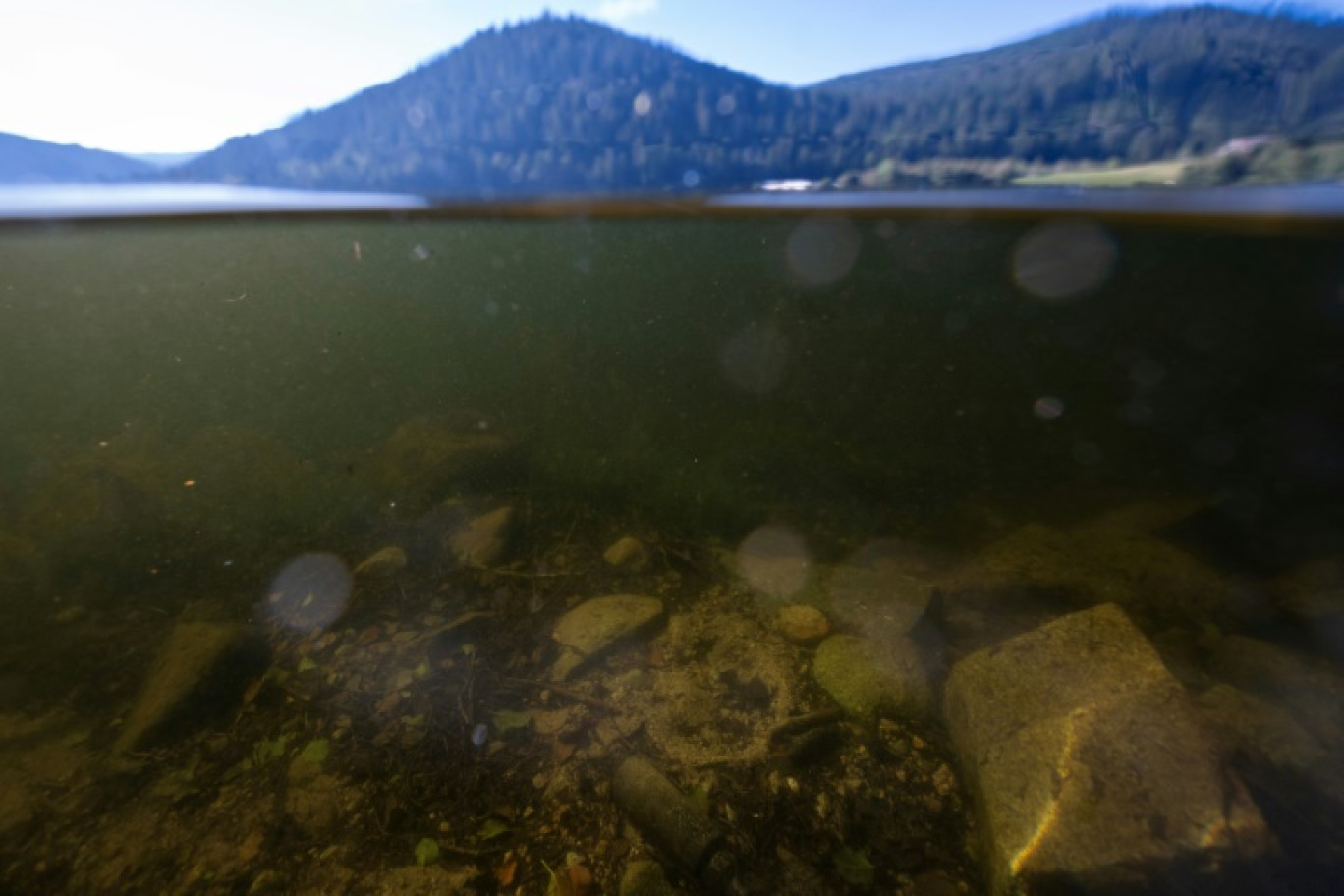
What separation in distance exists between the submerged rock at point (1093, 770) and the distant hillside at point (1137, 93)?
8280 mm

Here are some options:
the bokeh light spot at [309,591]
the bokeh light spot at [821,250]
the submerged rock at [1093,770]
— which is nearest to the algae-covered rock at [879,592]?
the submerged rock at [1093,770]

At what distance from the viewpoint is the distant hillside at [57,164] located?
932 centimetres

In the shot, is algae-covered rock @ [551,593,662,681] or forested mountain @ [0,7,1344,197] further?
forested mountain @ [0,7,1344,197]

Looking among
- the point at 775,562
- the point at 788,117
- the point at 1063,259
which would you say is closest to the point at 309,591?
the point at 775,562

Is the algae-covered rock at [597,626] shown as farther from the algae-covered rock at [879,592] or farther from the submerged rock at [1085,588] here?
the submerged rock at [1085,588]

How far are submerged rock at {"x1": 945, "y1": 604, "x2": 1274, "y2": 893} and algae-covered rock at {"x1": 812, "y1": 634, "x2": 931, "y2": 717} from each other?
1.08 ft

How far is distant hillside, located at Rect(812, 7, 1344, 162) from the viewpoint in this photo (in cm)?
700

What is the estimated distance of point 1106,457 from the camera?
31.7 feet

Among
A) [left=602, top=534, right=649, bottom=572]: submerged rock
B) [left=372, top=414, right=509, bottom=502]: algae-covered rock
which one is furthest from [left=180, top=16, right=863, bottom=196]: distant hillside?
[left=602, top=534, right=649, bottom=572]: submerged rock

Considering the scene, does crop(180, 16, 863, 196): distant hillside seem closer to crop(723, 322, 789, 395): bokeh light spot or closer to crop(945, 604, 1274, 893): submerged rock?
crop(723, 322, 789, 395): bokeh light spot

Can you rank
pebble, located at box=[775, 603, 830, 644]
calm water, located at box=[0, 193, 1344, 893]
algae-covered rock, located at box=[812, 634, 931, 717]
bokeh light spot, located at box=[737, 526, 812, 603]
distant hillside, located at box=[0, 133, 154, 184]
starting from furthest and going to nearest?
1. distant hillside, located at box=[0, 133, 154, 184]
2. bokeh light spot, located at box=[737, 526, 812, 603]
3. pebble, located at box=[775, 603, 830, 644]
4. algae-covered rock, located at box=[812, 634, 931, 717]
5. calm water, located at box=[0, 193, 1344, 893]

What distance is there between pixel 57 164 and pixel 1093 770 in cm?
1686

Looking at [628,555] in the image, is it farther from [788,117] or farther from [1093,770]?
[788,117]

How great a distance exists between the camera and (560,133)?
18.2 meters
